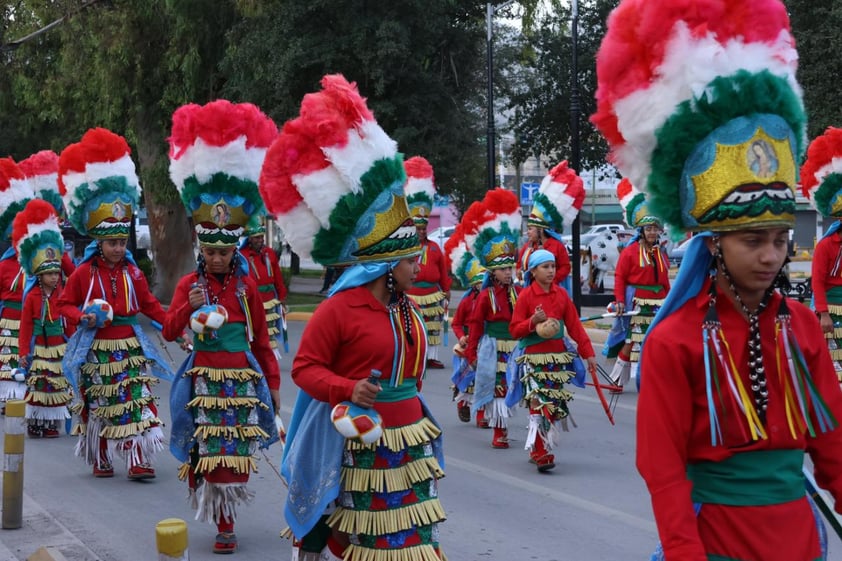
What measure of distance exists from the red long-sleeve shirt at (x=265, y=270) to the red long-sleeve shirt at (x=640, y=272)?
14.8ft

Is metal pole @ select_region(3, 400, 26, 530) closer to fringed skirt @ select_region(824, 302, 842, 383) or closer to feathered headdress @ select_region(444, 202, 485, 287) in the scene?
feathered headdress @ select_region(444, 202, 485, 287)

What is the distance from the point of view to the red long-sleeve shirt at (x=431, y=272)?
15570 millimetres

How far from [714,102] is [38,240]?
31.5 ft

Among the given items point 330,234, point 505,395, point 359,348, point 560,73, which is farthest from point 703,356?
point 560,73

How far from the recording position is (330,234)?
529 centimetres

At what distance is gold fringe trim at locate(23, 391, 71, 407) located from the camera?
1178 cm

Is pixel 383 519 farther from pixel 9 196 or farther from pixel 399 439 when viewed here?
pixel 9 196

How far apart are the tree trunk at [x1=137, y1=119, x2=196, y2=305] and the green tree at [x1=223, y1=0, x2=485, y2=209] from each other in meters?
2.76

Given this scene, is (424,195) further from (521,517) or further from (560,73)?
(560,73)

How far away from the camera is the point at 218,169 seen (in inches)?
303

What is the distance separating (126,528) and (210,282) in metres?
1.89

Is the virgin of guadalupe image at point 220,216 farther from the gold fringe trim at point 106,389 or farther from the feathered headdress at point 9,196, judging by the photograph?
the feathered headdress at point 9,196

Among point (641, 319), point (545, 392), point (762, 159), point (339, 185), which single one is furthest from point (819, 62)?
point (762, 159)

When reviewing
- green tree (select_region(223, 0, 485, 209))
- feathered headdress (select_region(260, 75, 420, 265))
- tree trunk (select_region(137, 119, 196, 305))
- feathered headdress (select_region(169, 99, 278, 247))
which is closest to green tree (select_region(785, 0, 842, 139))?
green tree (select_region(223, 0, 485, 209))
